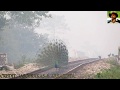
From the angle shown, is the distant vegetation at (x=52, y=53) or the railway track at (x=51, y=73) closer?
the railway track at (x=51, y=73)

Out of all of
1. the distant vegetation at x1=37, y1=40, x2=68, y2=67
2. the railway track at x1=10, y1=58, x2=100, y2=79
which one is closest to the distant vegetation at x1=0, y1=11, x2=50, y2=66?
the distant vegetation at x1=37, y1=40, x2=68, y2=67

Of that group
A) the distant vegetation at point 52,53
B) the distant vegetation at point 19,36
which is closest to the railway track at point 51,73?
the distant vegetation at point 52,53

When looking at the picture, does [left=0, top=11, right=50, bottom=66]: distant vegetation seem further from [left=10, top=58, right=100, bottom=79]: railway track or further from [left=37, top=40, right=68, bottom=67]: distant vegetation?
[left=10, top=58, right=100, bottom=79]: railway track

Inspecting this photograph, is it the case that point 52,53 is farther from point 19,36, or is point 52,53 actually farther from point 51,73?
point 19,36

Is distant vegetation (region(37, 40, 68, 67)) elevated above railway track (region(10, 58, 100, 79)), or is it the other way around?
distant vegetation (region(37, 40, 68, 67))

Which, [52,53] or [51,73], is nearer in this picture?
[51,73]

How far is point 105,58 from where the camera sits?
8.93 meters

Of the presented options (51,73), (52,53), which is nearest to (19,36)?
(52,53)

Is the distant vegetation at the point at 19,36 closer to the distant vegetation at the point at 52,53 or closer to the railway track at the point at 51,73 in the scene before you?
the distant vegetation at the point at 52,53

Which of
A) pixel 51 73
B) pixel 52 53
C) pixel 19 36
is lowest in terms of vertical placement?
pixel 51 73
